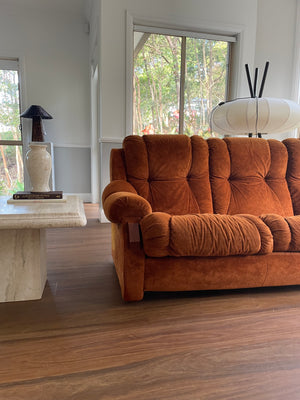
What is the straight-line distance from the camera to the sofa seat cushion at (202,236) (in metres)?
1.35

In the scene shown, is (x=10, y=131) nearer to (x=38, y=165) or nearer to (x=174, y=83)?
(x=174, y=83)

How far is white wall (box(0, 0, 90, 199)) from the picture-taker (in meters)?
4.16

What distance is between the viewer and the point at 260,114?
6.18 feet

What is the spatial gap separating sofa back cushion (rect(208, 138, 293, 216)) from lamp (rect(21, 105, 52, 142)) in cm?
296

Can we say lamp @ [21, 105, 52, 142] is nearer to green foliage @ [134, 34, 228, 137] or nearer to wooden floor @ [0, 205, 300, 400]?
green foliage @ [134, 34, 228, 137]

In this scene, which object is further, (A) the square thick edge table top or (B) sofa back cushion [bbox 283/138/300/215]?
(B) sofa back cushion [bbox 283/138/300/215]

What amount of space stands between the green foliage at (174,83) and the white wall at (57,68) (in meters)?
1.51

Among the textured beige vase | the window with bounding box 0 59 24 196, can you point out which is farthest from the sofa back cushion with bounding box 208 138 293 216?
the window with bounding box 0 59 24 196

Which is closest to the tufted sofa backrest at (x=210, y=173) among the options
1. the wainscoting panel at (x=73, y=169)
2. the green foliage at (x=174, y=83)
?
the green foliage at (x=174, y=83)

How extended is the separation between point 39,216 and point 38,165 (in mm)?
482

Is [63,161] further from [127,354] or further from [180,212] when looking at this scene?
[127,354]

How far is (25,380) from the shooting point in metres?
0.92

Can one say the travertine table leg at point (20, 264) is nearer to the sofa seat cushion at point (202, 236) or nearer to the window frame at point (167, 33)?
the sofa seat cushion at point (202, 236)

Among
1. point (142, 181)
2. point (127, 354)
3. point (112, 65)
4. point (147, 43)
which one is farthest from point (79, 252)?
point (147, 43)
